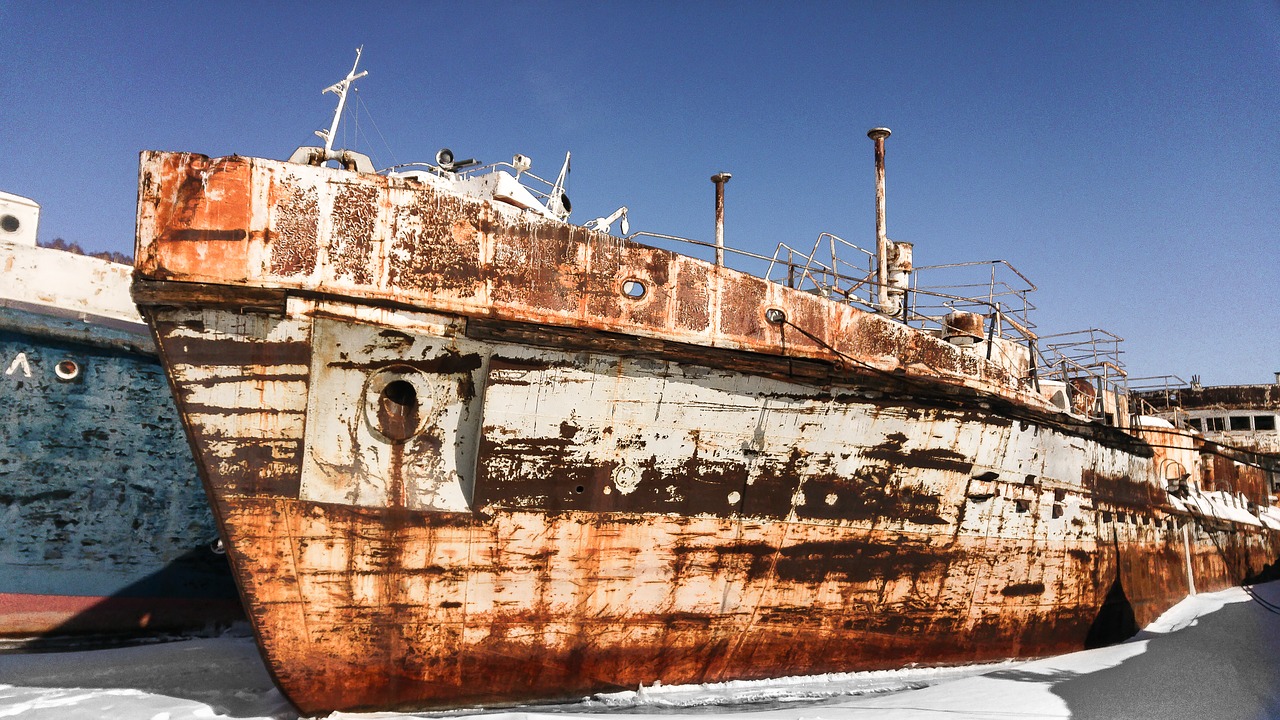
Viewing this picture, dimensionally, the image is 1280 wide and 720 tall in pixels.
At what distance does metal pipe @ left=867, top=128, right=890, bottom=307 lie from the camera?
28.3ft

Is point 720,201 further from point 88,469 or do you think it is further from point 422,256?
point 88,469

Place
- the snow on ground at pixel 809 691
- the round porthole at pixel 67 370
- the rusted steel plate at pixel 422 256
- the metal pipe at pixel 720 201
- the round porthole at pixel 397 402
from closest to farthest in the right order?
the rusted steel plate at pixel 422 256 < the round porthole at pixel 397 402 < the snow on ground at pixel 809 691 < the round porthole at pixel 67 370 < the metal pipe at pixel 720 201

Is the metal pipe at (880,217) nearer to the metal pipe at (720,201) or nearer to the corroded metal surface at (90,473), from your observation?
the metal pipe at (720,201)

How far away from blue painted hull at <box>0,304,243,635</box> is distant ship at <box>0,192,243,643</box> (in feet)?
0.04

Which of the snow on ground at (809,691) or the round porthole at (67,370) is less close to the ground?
the round porthole at (67,370)

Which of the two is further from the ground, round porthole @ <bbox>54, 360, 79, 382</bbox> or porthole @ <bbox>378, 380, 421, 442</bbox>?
round porthole @ <bbox>54, 360, 79, 382</bbox>

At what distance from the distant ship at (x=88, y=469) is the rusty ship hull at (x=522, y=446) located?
4903mm

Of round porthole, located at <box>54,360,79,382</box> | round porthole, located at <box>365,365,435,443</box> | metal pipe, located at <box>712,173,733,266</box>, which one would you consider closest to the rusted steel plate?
round porthole, located at <box>365,365,435,443</box>

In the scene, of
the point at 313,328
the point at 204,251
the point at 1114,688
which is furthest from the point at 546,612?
the point at 1114,688

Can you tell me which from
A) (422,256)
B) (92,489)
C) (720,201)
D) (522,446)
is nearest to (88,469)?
(92,489)

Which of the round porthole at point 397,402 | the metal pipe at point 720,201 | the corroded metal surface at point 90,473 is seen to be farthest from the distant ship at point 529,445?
the metal pipe at point 720,201

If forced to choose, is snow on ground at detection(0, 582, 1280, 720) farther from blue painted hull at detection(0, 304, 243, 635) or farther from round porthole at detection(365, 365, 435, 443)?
round porthole at detection(365, 365, 435, 443)

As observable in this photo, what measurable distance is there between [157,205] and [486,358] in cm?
223

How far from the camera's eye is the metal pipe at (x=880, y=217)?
8633 mm
